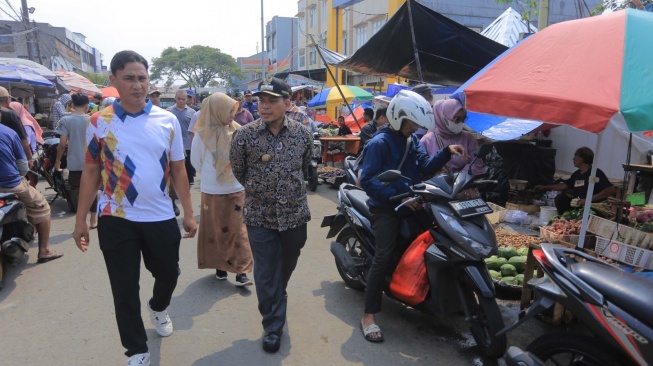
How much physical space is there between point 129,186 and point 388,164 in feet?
5.68

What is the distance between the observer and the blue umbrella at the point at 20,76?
36.2ft

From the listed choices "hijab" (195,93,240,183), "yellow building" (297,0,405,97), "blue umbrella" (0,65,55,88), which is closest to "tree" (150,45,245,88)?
"yellow building" (297,0,405,97)

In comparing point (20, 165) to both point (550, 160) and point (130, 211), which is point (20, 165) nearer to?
point (130, 211)

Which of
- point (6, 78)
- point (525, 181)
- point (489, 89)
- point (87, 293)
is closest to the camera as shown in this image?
point (489, 89)

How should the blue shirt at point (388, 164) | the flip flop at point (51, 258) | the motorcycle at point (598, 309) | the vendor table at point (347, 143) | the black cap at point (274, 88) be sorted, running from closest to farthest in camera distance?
the motorcycle at point (598, 309) < the black cap at point (274, 88) < the blue shirt at point (388, 164) < the flip flop at point (51, 258) < the vendor table at point (347, 143)

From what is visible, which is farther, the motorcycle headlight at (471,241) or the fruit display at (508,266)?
the fruit display at (508,266)

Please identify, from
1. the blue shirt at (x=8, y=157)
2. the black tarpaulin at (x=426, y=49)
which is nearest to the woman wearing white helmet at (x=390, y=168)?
the blue shirt at (x=8, y=157)

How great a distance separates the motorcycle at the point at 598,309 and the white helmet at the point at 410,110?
3.84 ft

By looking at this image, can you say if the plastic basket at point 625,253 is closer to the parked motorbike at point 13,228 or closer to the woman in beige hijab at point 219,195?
the woman in beige hijab at point 219,195

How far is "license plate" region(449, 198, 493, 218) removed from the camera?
290cm

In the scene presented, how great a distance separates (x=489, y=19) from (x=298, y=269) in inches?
891

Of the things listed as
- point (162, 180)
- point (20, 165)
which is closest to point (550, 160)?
point (162, 180)

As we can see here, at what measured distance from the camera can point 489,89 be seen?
2.99 m

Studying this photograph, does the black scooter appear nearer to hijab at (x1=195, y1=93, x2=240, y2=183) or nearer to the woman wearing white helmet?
hijab at (x1=195, y1=93, x2=240, y2=183)
